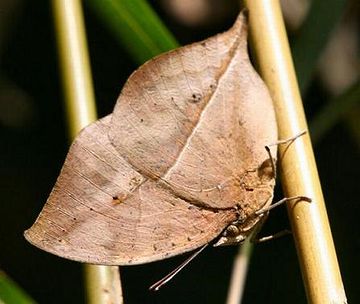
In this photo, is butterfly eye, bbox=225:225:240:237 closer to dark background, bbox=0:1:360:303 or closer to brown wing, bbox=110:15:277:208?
brown wing, bbox=110:15:277:208

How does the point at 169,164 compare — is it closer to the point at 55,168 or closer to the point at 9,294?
the point at 9,294

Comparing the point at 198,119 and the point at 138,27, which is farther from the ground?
the point at 138,27

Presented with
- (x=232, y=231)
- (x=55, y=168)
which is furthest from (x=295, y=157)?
(x=55, y=168)

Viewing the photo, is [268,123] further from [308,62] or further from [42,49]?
[42,49]

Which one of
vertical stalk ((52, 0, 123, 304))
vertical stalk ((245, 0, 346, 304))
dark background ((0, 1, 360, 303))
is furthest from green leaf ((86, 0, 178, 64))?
dark background ((0, 1, 360, 303))

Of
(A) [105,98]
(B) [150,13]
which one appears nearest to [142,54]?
(B) [150,13]
